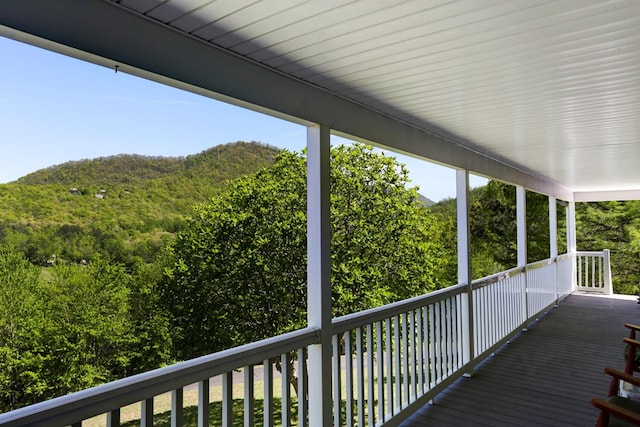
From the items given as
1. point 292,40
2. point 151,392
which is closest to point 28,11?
point 292,40

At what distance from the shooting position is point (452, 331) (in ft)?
14.3

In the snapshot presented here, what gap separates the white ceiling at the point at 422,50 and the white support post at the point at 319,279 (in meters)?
0.28

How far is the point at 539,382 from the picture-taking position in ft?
14.2

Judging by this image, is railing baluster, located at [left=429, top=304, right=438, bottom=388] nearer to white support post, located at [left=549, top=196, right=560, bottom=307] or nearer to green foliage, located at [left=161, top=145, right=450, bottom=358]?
white support post, located at [left=549, top=196, right=560, bottom=307]

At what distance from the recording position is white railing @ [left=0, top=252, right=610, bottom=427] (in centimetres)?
160

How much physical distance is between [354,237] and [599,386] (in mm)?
8059

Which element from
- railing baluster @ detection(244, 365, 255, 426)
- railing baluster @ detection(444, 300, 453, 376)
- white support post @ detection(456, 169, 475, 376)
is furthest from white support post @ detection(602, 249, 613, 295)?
railing baluster @ detection(244, 365, 255, 426)

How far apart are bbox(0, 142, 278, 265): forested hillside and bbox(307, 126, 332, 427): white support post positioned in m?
7.04

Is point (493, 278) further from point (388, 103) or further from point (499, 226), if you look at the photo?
point (499, 226)

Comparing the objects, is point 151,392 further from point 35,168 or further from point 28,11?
point 35,168

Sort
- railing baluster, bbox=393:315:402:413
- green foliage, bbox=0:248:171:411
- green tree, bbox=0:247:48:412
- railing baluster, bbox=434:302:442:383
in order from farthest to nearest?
green foliage, bbox=0:248:171:411
green tree, bbox=0:247:48:412
railing baluster, bbox=434:302:442:383
railing baluster, bbox=393:315:402:413

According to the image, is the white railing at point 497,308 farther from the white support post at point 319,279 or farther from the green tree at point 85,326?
the green tree at point 85,326

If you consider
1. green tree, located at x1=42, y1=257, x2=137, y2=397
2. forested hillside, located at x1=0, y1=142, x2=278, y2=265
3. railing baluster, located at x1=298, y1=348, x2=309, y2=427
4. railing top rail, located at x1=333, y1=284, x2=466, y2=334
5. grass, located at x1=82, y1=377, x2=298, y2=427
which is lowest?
grass, located at x1=82, y1=377, x2=298, y2=427

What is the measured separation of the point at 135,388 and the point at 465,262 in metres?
3.74
